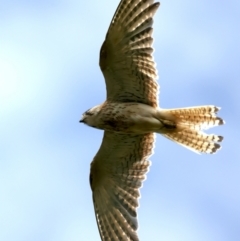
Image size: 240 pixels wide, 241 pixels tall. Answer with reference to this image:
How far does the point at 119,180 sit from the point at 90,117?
1464 mm

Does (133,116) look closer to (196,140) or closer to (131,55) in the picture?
(131,55)

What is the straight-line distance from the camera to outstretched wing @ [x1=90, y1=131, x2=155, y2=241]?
14523 millimetres

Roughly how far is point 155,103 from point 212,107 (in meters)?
0.94

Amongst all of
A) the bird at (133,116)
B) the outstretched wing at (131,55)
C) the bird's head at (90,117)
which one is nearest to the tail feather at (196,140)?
the bird at (133,116)

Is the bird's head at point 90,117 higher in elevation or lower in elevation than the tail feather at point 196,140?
higher

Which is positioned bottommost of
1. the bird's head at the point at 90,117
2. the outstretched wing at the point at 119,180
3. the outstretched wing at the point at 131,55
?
the outstretched wing at the point at 119,180

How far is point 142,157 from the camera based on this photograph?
1465cm

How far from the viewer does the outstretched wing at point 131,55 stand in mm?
13633

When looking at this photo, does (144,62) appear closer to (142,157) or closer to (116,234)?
(142,157)

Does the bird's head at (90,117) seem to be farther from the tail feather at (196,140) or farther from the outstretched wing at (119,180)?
the tail feather at (196,140)

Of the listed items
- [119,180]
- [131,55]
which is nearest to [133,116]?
[131,55]

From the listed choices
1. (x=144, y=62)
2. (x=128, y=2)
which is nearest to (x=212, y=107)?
(x=144, y=62)

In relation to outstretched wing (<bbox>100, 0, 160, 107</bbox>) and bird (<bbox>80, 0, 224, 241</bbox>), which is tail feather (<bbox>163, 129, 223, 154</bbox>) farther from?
outstretched wing (<bbox>100, 0, 160, 107</bbox>)

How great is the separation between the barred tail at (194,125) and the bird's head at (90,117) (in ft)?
3.72
